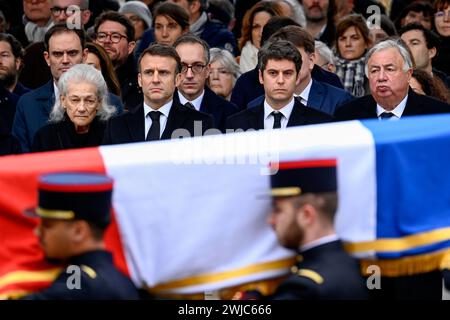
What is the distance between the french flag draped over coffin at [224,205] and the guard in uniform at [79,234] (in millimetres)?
189

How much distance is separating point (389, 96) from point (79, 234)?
139 inches

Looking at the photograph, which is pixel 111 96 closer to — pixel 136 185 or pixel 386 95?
pixel 386 95

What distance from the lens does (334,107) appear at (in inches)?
351

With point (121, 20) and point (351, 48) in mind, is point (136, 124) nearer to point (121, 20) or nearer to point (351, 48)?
point (121, 20)

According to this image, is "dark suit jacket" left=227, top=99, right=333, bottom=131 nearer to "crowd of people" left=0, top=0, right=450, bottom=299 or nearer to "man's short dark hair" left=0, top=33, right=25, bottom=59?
"crowd of people" left=0, top=0, right=450, bottom=299

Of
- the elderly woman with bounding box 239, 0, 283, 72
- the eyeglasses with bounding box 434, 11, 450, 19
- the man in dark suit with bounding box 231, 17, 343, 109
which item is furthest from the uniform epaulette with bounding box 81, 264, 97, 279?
the eyeglasses with bounding box 434, 11, 450, 19

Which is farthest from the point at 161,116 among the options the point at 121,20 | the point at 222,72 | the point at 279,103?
the point at 121,20

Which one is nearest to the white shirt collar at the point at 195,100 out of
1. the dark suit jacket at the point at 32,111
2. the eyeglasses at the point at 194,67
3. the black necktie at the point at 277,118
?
the eyeglasses at the point at 194,67

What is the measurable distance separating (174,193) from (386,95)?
3.06 metres

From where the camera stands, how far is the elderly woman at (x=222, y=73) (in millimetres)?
10227

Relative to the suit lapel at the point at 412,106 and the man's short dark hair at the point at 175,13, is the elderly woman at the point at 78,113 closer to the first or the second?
the suit lapel at the point at 412,106

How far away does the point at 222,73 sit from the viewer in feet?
33.6

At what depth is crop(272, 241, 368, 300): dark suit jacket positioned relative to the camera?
5.10 m
